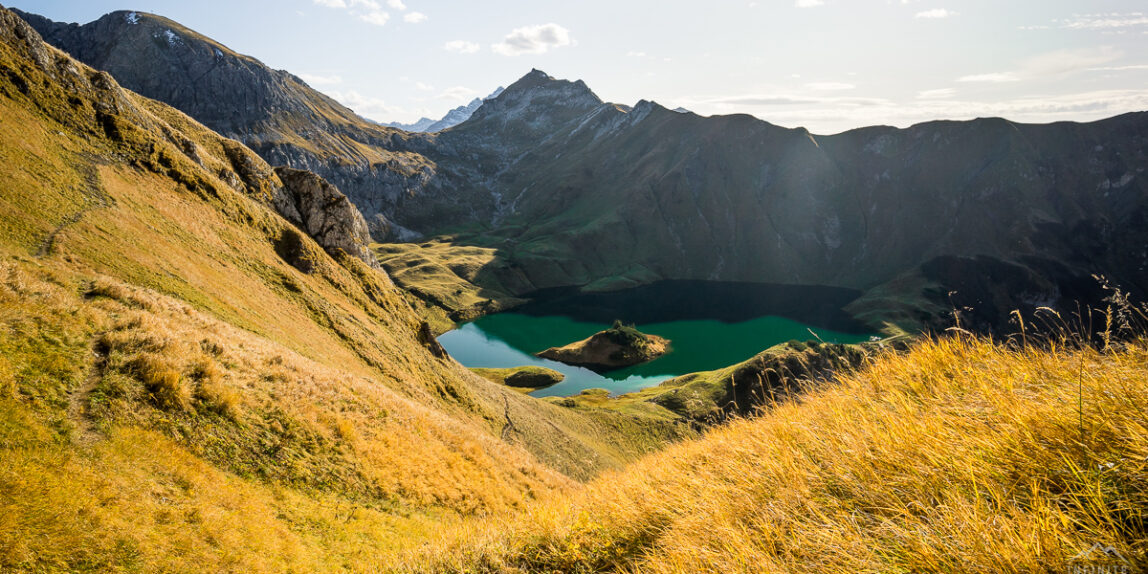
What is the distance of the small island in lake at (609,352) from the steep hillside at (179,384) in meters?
66.9

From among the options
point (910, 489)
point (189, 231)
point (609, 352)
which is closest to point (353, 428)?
point (910, 489)

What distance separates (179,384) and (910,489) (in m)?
14.9

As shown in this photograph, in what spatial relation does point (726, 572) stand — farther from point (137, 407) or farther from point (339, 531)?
point (137, 407)

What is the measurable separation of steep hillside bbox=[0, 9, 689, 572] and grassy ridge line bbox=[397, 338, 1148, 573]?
5896mm

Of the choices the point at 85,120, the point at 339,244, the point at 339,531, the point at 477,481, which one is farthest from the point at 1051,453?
the point at 339,244

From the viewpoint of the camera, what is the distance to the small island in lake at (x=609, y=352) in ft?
348

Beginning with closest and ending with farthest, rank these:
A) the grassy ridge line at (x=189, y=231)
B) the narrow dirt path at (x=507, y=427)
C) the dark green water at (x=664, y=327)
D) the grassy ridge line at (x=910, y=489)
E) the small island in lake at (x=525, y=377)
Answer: the grassy ridge line at (x=910, y=489) → the grassy ridge line at (x=189, y=231) → the narrow dirt path at (x=507, y=427) → the small island in lake at (x=525, y=377) → the dark green water at (x=664, y=327)

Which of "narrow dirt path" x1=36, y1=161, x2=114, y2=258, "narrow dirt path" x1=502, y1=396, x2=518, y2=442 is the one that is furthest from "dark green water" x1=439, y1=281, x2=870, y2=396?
"narrow dirt path" x1=36, y1=161, x2=114, y2=258

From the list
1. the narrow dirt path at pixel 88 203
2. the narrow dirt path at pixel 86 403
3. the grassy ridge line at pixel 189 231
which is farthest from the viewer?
the grassy ridge line at pixel 189 231

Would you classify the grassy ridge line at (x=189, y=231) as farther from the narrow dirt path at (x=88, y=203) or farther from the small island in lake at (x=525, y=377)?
the small island in lake at (x=525, y=377)

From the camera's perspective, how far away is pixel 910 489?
372 cm

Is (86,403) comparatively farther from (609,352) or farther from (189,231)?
(609,352)

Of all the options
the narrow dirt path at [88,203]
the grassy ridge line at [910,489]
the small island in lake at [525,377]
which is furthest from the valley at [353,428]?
the small island in lake at [525,377]

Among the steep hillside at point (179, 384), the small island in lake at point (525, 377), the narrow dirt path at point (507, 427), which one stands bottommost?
the small island in lake at point (525, 377)
